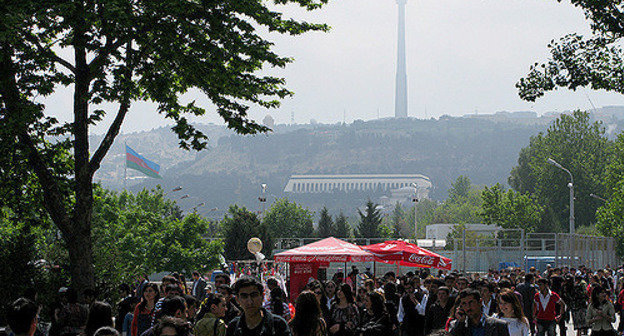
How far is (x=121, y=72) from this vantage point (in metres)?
15.4

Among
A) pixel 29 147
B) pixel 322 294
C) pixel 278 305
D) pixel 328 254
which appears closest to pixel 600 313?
pixel 322 294

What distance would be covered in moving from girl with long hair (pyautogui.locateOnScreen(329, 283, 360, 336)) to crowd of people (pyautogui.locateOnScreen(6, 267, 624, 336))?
13 millimetres

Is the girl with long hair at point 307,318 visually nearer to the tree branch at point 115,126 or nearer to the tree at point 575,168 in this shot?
the tree branch at point 115,126

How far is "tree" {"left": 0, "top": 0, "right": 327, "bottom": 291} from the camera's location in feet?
50.0

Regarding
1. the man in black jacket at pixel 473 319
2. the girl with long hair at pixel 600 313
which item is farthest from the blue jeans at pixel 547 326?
the man in black jacket at pixel 473 319

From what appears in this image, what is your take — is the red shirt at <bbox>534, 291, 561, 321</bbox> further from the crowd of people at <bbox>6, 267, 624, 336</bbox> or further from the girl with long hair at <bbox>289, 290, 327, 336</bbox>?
the girl with long hair at <bbox>289, 290, 327, 336</bbox>

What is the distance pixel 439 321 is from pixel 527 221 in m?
77.6

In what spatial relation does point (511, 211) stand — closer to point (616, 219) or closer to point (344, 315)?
point (616, 219)

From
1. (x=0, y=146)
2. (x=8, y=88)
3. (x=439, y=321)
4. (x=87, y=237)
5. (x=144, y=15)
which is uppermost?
(x=144, y=15)

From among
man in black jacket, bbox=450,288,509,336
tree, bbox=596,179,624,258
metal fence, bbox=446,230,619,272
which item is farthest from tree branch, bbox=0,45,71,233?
tree, bbox=596,179,624,258

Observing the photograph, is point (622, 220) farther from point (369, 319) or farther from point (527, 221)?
point (369, 319)

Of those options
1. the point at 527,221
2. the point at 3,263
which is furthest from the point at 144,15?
the point at 527,221

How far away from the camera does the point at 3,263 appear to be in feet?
61.3

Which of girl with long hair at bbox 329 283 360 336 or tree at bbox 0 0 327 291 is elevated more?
tree at bbox 0 0 327 291
